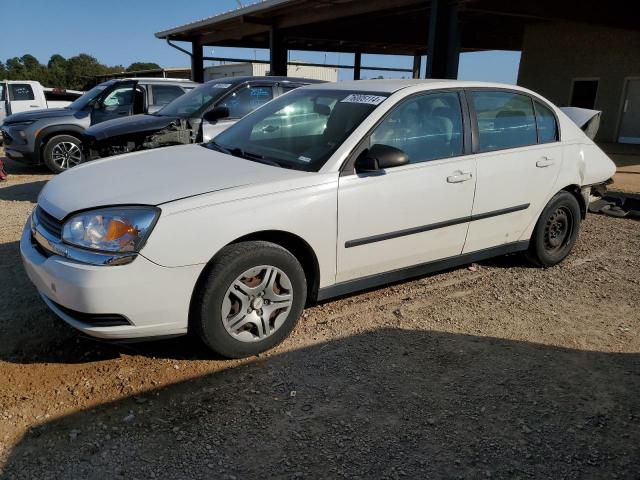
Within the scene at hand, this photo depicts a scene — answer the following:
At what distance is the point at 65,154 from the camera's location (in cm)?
997

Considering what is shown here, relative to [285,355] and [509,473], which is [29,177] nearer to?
[285,355]

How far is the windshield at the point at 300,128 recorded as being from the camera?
3.67m

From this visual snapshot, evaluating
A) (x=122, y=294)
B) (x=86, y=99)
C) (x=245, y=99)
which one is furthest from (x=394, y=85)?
(x=86, y=99)

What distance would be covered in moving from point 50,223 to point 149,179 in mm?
618

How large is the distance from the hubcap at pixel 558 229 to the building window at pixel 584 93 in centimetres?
1409

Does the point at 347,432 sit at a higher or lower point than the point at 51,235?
lower

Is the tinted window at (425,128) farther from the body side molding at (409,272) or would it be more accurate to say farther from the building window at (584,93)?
the building window at (584,93)

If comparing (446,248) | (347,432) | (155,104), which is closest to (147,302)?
(347,432)

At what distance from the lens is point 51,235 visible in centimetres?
309

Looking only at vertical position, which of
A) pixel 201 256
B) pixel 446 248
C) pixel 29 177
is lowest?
pixel 29 177

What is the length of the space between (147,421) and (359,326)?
1.58 metres

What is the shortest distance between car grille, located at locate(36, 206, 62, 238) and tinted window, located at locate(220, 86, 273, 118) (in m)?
4.31

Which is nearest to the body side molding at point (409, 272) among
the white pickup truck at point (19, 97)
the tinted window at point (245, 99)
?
the tinted window at point (245, 99)

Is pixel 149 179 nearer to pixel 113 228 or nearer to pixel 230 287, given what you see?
pixel 113 228
